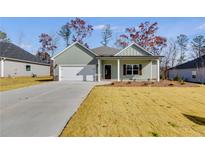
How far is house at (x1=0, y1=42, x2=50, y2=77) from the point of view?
2832cm

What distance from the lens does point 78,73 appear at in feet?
87.2

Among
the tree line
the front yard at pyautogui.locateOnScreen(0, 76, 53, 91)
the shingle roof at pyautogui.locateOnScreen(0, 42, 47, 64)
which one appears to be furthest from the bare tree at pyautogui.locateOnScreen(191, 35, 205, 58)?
the shingle roof at pyautogui.locateOnScreen(0, 42, 47, 64)

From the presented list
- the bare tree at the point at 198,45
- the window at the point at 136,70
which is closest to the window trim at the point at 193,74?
the window at the point at 136,70

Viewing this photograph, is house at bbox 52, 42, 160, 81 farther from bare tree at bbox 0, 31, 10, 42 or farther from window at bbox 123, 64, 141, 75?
bare tree at bbox 0, 31, 10, 42

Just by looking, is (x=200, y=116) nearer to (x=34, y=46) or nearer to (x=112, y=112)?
(x=112, y=112)

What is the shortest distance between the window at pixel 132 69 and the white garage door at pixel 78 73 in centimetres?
408

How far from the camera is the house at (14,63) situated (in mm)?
28322

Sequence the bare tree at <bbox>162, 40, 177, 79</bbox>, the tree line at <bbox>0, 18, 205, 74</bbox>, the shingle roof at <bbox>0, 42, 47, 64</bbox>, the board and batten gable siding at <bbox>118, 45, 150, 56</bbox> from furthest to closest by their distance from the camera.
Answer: the bare tree at <bbox>162, 40, 177, 79</bbox>, the tree line at <bbox>0, 18, 205, 74</bbox>, the shingle roof at <bbox>0, 42, 47, 64</bbox>, the board and batten gable siding at <bbox>118, 45, 150, 56</bbox>

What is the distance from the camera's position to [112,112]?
7.86 metres

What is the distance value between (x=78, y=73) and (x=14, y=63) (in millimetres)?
10769

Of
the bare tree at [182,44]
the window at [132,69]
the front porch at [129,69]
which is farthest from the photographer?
the bare tree at [182,44]

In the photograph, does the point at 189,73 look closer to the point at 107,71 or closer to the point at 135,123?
the point at 107,71

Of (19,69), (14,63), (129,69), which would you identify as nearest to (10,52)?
(14,63)

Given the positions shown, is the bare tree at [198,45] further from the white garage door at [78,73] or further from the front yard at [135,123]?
the front yard at [135,123]
